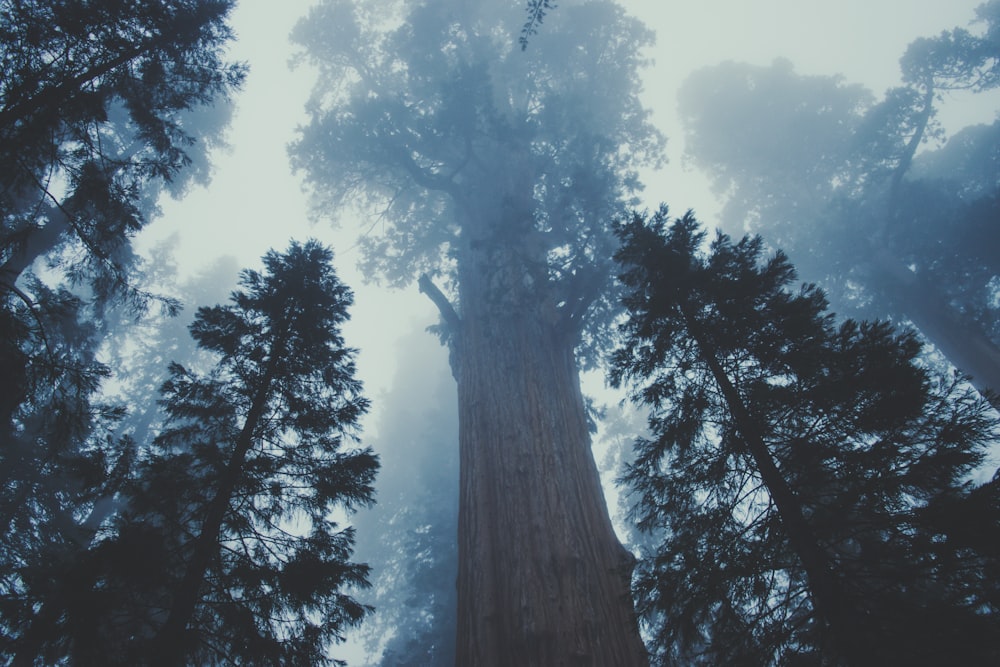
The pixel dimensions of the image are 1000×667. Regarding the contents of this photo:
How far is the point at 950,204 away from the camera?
15320 millimetres

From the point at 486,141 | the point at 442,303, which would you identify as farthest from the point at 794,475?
the point at 486,141

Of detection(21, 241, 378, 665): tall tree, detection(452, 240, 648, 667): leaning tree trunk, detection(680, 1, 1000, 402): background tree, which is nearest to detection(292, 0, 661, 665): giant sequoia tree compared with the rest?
detection(452, 240, 648, 667): leaning tree trunk

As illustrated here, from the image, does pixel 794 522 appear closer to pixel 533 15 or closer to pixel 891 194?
pixel 533 15

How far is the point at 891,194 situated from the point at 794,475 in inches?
729

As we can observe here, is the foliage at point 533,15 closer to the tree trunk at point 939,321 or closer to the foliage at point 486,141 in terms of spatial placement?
the foliage at point 486,141

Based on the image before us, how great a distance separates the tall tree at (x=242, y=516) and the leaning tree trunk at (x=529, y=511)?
2145 mm

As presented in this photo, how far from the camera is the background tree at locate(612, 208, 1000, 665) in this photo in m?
2.12

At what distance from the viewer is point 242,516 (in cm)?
357

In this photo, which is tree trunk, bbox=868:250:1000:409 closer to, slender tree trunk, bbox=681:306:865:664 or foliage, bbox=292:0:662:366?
foliage, bbox=292:0:662:366

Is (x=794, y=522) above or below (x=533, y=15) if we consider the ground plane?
below

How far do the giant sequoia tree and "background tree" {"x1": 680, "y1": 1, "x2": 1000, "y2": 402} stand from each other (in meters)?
8.64

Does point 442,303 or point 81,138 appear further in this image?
point 442,303

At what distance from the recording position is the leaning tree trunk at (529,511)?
15.9ft

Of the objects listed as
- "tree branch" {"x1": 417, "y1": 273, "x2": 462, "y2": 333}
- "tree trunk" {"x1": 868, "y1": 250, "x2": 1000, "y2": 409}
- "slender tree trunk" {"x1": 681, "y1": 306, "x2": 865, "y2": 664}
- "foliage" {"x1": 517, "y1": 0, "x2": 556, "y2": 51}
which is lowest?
"slender tree trunk" {"x1": 681, "y1": 306, "x2": 865, "y2": 664}
